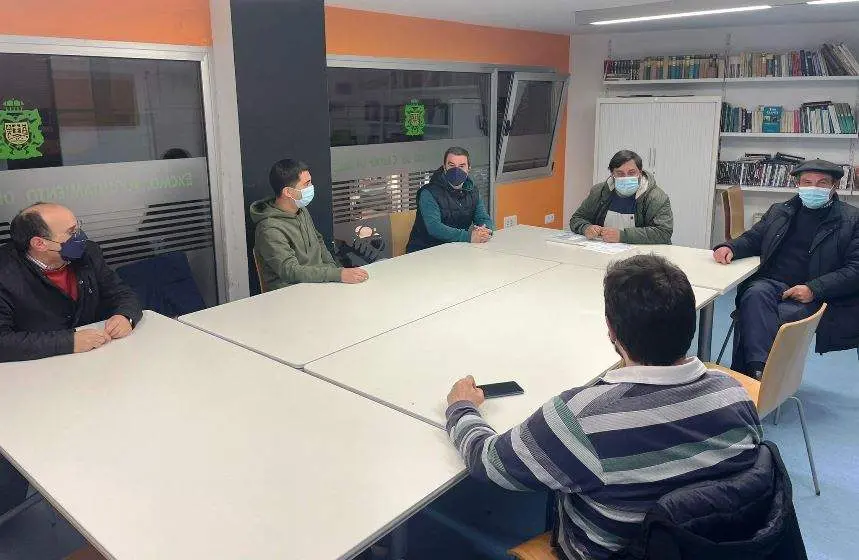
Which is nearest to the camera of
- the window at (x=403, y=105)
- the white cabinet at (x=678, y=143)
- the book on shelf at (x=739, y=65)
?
the window at (x=403, y=105)

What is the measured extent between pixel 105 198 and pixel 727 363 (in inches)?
154

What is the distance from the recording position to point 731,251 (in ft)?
12.1

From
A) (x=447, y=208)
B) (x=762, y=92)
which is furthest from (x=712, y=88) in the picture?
(x=447, y=208)

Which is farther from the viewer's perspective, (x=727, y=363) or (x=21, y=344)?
(x=727, y=363)

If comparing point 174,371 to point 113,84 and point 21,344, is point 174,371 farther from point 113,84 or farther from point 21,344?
point 113,84

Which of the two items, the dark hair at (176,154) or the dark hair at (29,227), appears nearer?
the dark hair at (29,227)

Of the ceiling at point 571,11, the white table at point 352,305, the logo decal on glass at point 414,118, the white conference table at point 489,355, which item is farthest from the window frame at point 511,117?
the white conference table at point 489,355

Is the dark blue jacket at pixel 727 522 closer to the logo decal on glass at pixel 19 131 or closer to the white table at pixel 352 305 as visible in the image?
the white table at pixel 352 305

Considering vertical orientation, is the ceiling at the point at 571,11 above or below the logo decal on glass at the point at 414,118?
above

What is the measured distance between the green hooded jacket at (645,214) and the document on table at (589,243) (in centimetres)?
7

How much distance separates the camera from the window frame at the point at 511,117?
6.27 m

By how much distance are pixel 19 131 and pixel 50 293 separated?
1.24 metres

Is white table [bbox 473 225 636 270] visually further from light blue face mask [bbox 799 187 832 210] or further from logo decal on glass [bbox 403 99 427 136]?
logo decal on glass [bbox 403 99 427 136]

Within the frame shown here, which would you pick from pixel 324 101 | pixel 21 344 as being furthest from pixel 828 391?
pixel 21 344
